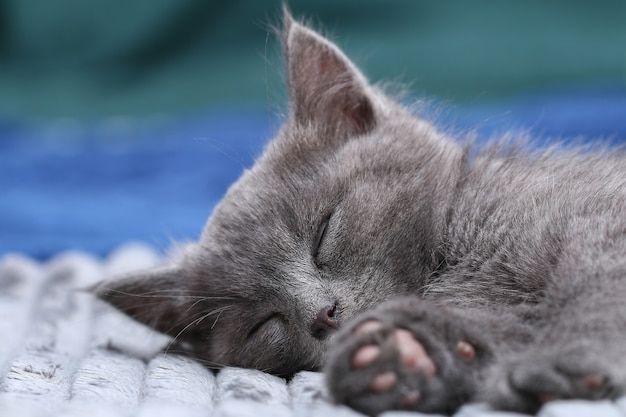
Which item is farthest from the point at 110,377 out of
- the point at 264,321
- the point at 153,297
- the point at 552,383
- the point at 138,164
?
the point at 138,164

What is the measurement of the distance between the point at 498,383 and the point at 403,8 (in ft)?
10.9

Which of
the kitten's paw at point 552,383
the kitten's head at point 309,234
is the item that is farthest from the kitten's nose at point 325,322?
the kitten's paw at point 552,383

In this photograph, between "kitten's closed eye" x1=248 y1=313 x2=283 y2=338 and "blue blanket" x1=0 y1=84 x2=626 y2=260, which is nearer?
"kitten's closed eye" x1=248 y1=313 x2=283 y2=338

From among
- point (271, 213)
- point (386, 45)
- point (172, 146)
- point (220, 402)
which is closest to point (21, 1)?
point (172, 146)

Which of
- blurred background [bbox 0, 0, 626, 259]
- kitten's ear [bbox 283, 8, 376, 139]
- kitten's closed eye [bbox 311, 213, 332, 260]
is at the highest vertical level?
blurred background [bbox 0, 0, 626, 259]

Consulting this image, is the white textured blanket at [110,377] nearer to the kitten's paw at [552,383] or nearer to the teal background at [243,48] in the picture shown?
the kitten's paw at [552,383]

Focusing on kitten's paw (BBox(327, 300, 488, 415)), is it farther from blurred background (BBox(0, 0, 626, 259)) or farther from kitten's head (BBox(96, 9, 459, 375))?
blurred background (BBox(0, 0, 626, 259))

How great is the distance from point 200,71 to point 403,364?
351cm

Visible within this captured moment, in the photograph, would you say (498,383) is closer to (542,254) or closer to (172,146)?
(542,254)

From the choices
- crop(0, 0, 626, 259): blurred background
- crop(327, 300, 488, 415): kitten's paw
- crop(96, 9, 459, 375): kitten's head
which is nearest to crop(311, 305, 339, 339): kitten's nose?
crop(96, 9, 459, 375): kitten's head

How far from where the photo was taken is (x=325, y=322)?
4.97ft

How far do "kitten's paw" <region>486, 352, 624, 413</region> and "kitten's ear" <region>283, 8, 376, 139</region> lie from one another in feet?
3.11

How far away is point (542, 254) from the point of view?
4.61 feet

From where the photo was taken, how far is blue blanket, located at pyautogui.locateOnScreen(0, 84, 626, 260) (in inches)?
117
